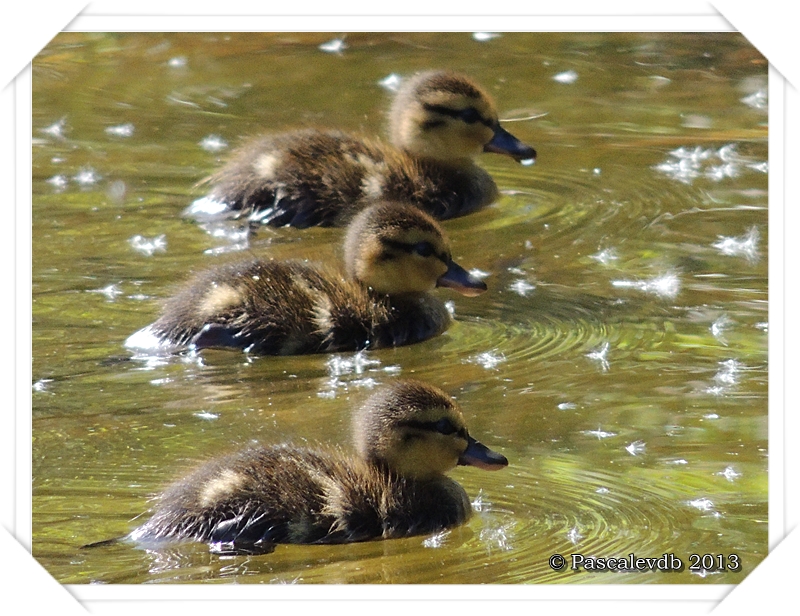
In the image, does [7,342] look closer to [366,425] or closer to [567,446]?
[366,425]

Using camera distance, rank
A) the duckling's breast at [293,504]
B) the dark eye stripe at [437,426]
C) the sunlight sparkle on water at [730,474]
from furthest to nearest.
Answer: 1. the sunlight sparkle on water at [730,474]
2. the dark eye stripe at [437,426]
3. the duckling's breast at [293,504]

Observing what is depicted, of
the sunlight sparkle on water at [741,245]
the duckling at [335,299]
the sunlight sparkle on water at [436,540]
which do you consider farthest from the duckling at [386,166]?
the sunlight sparkle on water at [436,540]

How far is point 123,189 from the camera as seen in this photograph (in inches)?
191

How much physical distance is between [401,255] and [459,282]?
0.18 meters

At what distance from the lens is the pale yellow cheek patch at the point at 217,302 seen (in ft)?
14.4

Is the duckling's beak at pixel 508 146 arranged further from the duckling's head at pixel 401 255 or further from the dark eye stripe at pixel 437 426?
the dark eye stripe at pixel 437 426

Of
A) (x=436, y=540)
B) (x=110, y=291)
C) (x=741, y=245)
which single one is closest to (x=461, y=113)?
(x=741, y=245)

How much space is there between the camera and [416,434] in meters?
3.90

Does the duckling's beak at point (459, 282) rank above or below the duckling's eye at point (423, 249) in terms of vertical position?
below

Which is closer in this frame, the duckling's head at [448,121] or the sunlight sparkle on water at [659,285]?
the sunlight sparkle on water at [659,285]

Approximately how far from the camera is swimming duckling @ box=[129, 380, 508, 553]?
3.77 metres

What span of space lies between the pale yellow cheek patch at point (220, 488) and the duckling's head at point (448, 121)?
5.37 ft

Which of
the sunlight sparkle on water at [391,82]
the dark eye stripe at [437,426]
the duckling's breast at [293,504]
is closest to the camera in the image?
the duckling's breast at [293,504]

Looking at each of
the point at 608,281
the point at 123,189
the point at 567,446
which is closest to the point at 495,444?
the point at 567,446
